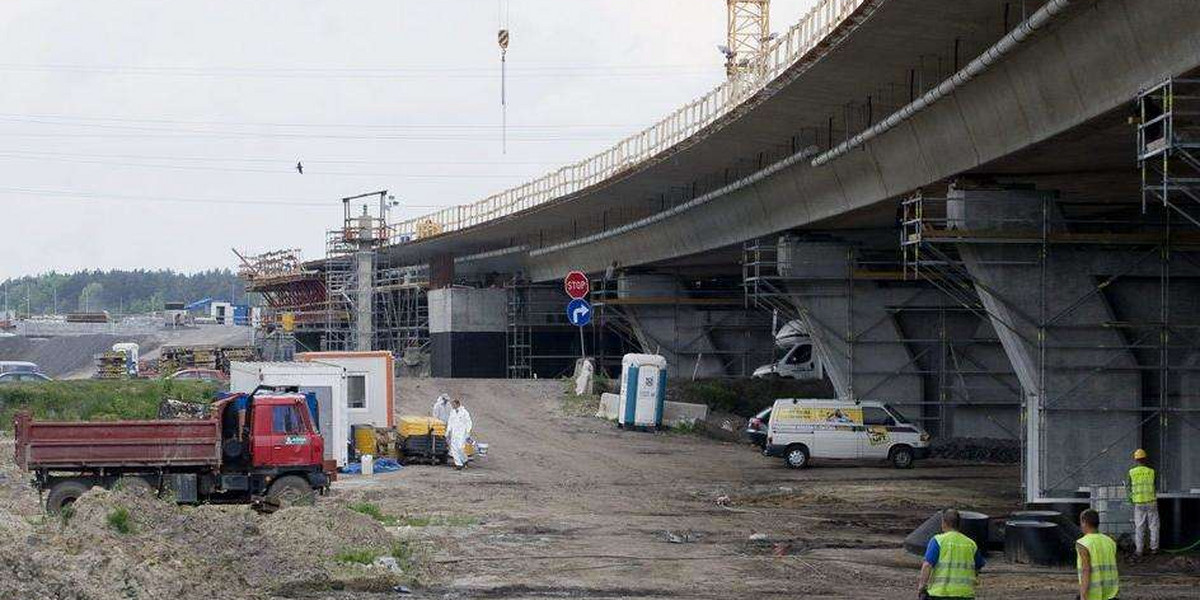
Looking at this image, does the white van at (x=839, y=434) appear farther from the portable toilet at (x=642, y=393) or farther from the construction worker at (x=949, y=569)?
the construction worker at (x=949, y=569)

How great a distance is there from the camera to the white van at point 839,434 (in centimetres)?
3984

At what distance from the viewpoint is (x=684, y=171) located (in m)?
47.3

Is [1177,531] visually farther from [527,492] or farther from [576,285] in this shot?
[576,285]

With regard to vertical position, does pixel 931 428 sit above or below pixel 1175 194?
below

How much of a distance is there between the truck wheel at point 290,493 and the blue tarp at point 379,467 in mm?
8432

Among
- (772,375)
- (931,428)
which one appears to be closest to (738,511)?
(931,428)

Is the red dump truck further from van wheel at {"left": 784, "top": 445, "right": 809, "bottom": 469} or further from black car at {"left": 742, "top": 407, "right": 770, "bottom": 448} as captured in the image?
black car at {"left": 742, "top": 407, "right": 770, "bottom": 448}

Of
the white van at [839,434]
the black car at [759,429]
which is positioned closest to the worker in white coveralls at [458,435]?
the white van at [839,434]

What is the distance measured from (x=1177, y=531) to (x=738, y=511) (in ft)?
25.9

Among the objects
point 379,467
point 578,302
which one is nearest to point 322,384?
point 379,467

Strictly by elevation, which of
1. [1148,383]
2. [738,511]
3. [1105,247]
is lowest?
[738,511]

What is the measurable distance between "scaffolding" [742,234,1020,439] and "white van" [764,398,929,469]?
3294mm

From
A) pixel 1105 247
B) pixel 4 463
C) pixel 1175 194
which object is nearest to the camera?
pixel 1175 194

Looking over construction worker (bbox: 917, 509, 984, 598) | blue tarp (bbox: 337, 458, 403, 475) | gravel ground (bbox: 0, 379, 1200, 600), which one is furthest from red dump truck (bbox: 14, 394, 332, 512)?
construction worker (bbox: 917, 509, 984, 598)
